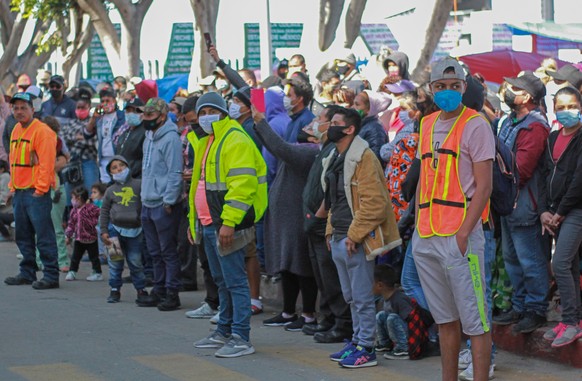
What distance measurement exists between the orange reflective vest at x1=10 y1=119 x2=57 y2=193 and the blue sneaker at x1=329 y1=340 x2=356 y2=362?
541 centimetres

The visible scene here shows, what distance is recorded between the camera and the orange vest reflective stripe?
14.0 meters

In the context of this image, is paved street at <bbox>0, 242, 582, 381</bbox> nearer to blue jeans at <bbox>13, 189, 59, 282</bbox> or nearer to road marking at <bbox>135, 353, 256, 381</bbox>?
road marking at <bbox>135, 353, 256, 381</bbox>

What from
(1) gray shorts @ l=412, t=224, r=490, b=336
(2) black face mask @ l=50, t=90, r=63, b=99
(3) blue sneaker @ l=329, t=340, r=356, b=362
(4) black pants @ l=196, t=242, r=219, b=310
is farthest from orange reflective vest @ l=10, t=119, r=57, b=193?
(1) gray shorts @ l=412, t=224, r=490, b=336

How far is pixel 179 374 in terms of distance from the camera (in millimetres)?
9172

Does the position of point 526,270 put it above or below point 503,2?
below

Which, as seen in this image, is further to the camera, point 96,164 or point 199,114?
point 96,164

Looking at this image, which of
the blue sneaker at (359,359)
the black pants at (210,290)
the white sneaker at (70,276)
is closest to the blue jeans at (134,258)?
the black pants at (210,290)

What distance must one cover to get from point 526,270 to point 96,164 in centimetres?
843

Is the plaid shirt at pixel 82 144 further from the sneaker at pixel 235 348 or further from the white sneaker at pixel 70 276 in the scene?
the sneaker at pixel 235 348

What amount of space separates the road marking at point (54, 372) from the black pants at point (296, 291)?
98.3 inches

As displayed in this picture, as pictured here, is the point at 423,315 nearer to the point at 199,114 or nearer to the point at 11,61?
the point at 199,114

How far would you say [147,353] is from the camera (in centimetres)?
1005

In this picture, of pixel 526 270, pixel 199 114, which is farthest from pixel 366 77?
pixel 526 270

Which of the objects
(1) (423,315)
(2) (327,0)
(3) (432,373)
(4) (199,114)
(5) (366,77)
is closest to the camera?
(3) (432,373)
